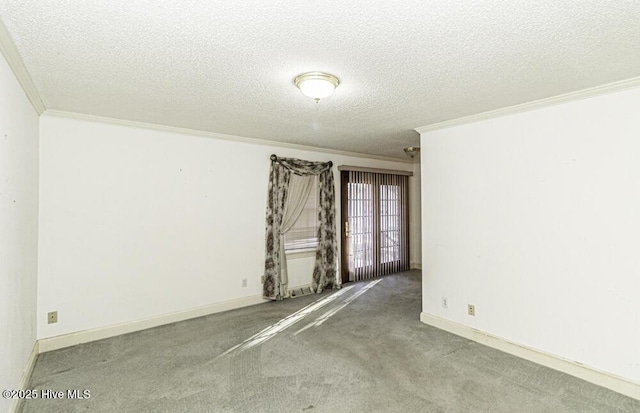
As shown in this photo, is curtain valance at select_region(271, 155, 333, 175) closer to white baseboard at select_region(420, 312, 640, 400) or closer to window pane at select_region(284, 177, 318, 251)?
window pane at select_region(284, 177, 318, 251)

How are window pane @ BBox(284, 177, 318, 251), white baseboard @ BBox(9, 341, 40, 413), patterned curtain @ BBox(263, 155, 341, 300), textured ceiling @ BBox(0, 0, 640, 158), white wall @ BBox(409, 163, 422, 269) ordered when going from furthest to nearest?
white wall @ BBox(409, 163, 422, 269) < window pane @ BBox(284, 177, 318, 251) < patterned curtain @ BBox(263, 155, 341, 300) < white baseboard @ BBox(9, 341, 40, 413) < textured ceiling @ BBox(0, 0, 640, 158)

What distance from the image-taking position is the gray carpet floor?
2316mm

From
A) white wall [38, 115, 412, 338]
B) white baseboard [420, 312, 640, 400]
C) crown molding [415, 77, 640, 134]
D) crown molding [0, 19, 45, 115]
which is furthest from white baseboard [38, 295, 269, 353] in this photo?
crown molding [415, 77, 640, 134]

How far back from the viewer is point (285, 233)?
16.6 ft

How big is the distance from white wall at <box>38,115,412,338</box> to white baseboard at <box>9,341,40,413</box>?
21 centimetres

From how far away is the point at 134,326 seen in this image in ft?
12.0

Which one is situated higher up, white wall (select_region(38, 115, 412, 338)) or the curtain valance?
the curtain valance

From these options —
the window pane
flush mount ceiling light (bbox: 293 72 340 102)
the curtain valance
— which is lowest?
the window pane

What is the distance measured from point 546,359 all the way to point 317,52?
3.20 m

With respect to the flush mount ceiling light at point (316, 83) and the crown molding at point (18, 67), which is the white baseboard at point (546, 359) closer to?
the flush mount ceiling light at point (316, 83)

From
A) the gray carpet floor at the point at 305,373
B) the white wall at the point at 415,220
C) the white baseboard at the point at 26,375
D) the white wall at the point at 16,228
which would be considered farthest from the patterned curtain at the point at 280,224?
the white wall at the point at 16,228

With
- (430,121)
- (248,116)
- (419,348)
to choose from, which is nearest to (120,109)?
(248,116)

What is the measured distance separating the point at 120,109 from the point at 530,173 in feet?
13.1

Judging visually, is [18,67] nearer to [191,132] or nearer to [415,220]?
[191,132]
